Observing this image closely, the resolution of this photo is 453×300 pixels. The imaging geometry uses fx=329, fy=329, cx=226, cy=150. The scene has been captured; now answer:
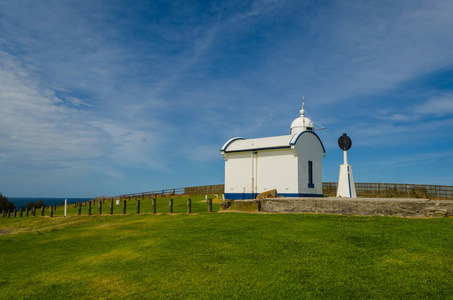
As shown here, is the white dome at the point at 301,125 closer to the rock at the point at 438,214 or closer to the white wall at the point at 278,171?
the white wall at the point at 278,171

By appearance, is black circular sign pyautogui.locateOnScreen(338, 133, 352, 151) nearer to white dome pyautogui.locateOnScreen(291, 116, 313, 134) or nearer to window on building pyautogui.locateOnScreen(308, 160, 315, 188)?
window on building pyautogui.locateOnScreen(308, 160, 315, 188)

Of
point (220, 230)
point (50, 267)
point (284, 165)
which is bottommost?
point (50, 267)

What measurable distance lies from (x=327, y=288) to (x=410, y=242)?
3.75m

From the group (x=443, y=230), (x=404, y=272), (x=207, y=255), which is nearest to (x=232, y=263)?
(x=207, y=255)

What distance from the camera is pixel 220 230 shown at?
36.8ft

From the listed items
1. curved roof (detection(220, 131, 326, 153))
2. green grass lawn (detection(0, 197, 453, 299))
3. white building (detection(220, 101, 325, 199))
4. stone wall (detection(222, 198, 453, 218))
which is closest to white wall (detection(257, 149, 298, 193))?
white building (detection(220, 101, 325, 199))

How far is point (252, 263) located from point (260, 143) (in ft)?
59.6

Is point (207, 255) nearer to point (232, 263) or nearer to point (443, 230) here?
point (232, 263)

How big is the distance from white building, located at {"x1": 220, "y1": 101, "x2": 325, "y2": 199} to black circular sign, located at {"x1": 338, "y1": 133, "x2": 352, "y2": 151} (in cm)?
254

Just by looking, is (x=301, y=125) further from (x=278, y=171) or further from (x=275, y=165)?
(x=278, y=171)

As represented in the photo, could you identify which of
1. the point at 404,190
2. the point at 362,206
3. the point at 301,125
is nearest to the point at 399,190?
the point at 404,190

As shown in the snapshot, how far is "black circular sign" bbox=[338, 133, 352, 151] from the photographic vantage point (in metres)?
22.6

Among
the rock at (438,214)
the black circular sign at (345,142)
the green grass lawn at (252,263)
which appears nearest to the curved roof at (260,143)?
the black circular sign at (345,142)

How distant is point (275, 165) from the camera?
24062mm
